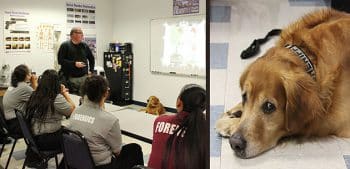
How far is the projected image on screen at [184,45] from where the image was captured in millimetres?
5668

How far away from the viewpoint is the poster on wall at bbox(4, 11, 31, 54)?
598 centimetres

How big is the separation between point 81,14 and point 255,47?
20.4ft

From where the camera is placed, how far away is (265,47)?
1.25 m

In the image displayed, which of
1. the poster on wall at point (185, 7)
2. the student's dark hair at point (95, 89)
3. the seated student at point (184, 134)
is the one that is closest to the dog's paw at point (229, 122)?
the seated student at point (184, 134)

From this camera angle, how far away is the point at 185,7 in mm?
5797

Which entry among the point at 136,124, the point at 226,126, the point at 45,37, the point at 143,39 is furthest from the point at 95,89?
the point at 45,37

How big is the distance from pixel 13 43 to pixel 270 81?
5910 mm

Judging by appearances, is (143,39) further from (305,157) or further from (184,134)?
(305,157)

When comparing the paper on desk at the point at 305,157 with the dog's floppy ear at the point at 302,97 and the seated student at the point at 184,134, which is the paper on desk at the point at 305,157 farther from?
the seated student at the point at 184,134

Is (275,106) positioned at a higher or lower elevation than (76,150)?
higher

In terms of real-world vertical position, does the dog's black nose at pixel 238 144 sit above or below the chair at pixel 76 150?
above

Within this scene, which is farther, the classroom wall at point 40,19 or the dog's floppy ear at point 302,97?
the classroom wall at point 40,19

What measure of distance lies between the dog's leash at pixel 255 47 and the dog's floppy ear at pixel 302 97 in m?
0.17

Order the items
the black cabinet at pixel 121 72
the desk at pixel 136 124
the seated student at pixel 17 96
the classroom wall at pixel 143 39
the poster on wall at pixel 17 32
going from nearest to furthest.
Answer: the desk at pixel 136 124, the seated student at pixel 17 96, the poster on wall at pixel 17 32, the classroom wall at pixel 143 39, the black cabinet at pixel 121 72
